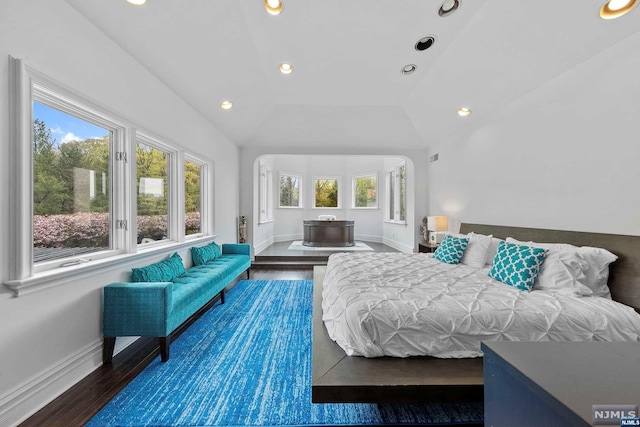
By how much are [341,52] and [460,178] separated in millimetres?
2862

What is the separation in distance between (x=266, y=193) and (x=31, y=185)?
22.4ft

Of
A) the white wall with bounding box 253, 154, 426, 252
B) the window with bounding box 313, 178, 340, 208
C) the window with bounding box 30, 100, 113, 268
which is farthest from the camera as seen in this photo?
the window with bounding box 313, 178, 340, 208

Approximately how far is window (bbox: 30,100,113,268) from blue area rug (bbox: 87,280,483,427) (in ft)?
3.83

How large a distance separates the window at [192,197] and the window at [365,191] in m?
5.94

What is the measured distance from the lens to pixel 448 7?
264cm

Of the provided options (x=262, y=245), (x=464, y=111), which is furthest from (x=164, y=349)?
(x=262, y=245)

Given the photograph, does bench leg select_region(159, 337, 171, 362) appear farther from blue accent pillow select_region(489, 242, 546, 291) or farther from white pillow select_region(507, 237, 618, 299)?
white pillow select_region(507, 237, 618, 299)

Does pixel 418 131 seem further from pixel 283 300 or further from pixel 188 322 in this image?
pixel 188 322

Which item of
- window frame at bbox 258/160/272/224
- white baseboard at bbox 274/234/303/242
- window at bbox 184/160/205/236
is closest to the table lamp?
window at bbox 184/160/205/236

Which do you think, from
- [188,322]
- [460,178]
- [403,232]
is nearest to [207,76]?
[188,322]

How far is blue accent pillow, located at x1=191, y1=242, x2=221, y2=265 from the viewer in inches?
153

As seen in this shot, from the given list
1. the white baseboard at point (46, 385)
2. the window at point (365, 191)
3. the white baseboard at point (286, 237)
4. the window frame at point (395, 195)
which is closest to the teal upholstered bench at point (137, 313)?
the white baseboard at point (46, 385)

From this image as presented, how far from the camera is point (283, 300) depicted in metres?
3.81

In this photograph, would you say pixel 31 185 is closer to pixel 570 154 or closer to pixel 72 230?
pixel 72 230
